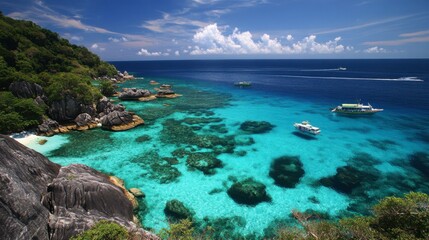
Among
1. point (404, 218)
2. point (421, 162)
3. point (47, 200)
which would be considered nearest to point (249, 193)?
point (404, 218)

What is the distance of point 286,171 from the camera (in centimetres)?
3192

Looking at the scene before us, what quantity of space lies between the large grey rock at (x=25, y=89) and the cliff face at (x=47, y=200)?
33.5 m

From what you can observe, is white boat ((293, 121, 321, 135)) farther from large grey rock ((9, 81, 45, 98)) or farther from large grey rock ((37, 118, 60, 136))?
large grey rock ((9, 81, 45, 98))

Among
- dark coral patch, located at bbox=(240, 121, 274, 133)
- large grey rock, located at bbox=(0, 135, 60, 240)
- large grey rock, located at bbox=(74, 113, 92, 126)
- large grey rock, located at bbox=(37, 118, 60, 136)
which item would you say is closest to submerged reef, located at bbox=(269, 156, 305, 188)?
dark coral patch, located at bbox=(240, 121, 274, 133)

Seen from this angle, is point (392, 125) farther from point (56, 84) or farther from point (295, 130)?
point (56, 84)

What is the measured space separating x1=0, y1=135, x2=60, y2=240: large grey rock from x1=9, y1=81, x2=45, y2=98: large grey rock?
3411 cm

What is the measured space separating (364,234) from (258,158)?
72.4ft

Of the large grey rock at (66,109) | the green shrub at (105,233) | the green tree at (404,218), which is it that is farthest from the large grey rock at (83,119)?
the green tree at (404,218)

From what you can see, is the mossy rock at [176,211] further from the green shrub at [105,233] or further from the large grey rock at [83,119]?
the large grey rock at [83,119]

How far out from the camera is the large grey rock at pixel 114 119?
151 ft

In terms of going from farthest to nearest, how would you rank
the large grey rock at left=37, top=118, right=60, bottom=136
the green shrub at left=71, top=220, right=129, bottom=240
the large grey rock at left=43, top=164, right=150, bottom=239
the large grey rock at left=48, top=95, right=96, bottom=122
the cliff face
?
the large grey rock at left=48, top=95, right=96, bottom=122 → the large grey rock at left=37, top=118, right=60, bottom=136 → the large grey rock at left=43, top=164, right=150, bottom=239 → the cliff face → the green shrub at left=71, top=220, right=129, bottom=240

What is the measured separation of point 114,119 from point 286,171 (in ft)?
121

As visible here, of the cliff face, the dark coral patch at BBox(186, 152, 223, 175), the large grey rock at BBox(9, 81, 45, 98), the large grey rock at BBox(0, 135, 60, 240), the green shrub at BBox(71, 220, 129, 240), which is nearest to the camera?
the large grey rock at BBox(0, 135, 60, 240)

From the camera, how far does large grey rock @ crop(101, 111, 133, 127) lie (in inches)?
1807
